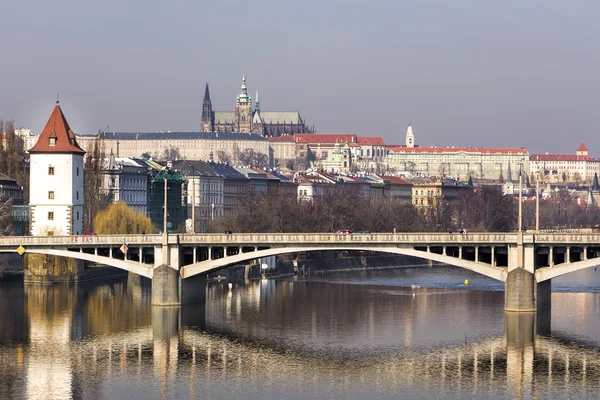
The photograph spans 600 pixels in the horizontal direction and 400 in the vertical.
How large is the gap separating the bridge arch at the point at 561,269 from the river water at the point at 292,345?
82.9 inches

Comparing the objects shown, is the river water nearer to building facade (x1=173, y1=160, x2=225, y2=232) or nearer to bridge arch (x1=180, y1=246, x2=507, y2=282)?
bridge arch (x1=180, y1=246, x2=507, y2=282)

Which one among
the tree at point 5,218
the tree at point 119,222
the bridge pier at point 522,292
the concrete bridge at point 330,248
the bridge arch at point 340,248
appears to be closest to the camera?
the concrete bridge at point 330,248

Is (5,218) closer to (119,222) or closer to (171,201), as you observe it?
(119,222)

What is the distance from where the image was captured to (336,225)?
130 m

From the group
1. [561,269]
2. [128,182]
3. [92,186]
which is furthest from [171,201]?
[561,269]

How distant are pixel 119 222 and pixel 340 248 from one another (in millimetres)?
31194

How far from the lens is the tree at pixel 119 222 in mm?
104625

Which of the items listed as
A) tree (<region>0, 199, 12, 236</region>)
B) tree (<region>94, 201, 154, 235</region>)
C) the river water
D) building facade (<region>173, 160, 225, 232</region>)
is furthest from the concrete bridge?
building facade (<region>173, 160, 225, 232</region>)

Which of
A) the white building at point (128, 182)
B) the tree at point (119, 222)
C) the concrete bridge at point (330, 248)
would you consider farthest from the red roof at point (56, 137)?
the white building at point (128, 182)

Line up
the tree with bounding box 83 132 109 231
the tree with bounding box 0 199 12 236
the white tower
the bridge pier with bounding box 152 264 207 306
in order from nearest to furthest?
1. the bridge pier with bounding box 152 264 207 306
2. the white tower
3. the tree with bounding box 0 199 12 236
4. the tree with bounding box 83 132 109 231

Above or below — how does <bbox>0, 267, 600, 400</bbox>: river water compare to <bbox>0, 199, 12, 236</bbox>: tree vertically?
below

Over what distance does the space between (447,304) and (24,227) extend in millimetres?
29634

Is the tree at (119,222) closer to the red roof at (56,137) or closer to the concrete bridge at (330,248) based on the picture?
the red roof at (56,137)

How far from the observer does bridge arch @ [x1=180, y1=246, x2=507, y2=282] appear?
251 feet
